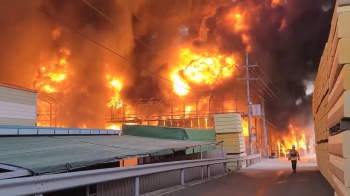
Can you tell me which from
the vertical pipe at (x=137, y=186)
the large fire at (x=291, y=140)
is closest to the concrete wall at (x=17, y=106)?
the vertical pipe at (x=137, y=186)

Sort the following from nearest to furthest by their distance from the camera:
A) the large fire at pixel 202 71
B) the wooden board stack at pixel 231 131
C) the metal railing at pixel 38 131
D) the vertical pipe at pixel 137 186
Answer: the vertical pipe at pixel 137 186 → the metal railing at pixel 38 131 → the wooden board stack at pixel 231 131 → the large fire at pixel 202 71

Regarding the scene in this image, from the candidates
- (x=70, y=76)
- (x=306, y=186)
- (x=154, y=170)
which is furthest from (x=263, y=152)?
(x=154, y=170)

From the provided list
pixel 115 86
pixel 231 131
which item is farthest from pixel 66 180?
pixel 115 86

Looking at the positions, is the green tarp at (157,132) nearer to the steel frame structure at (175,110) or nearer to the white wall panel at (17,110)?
the white wall panel at (17,110)

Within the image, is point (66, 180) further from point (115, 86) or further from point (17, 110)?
point (115, 86)

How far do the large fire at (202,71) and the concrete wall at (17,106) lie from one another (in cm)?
3327

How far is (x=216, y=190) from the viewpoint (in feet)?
37.3

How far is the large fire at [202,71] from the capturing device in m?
49.7

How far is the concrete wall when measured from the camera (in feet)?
53.1

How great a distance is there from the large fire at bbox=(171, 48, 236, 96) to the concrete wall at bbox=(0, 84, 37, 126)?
33274 millimetres

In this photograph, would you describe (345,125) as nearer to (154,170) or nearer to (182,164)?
(154,170)

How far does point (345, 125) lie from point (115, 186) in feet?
18.7

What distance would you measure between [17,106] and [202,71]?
114ft

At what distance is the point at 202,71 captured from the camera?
163 ft
